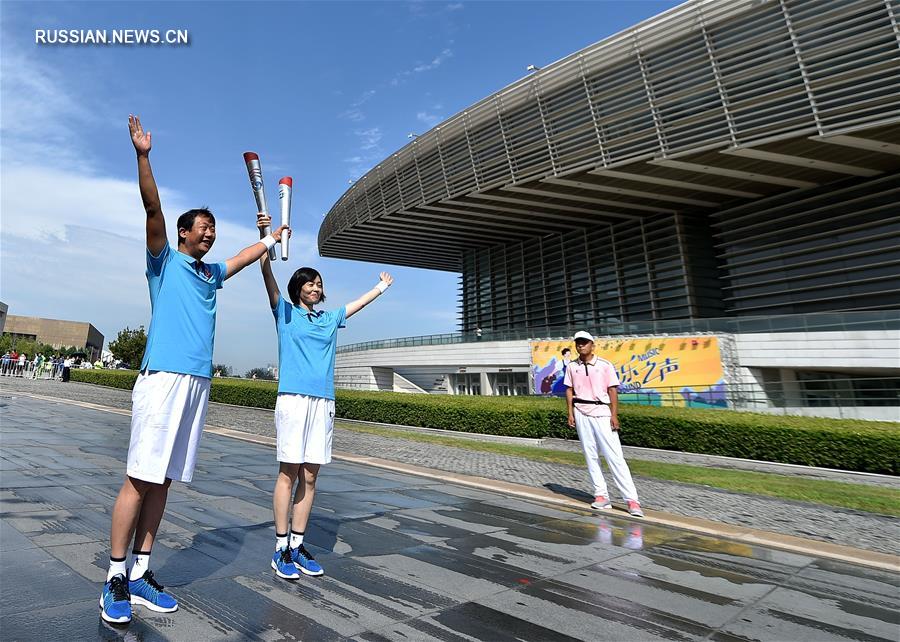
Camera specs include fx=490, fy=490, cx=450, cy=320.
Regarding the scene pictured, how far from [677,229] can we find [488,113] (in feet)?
42.7

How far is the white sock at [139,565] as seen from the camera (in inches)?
105

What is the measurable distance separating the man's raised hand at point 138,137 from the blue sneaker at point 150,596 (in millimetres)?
2291

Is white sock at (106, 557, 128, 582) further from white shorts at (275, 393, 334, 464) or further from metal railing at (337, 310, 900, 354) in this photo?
metal railing at (337, 310, 900, 354)

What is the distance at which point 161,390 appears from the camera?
266 cm

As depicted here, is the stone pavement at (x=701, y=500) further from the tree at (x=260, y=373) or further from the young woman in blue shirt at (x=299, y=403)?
the tree at (x=260, y=373)

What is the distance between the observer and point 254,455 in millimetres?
8742

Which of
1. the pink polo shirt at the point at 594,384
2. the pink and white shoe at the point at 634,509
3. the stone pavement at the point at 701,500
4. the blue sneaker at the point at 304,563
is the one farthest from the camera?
the pink polo shirt at the point at 594,384

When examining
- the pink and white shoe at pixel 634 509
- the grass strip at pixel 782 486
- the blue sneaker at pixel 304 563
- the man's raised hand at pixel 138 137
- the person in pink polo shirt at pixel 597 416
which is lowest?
the grass strip at pixel 782 486

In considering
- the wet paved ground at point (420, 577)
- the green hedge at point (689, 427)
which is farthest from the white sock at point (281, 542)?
the green hedge at point (689, 427)

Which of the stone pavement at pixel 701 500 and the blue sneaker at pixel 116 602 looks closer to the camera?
the blue sneaker at pixel 116 602

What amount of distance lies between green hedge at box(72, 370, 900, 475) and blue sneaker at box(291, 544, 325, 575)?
1144 cm

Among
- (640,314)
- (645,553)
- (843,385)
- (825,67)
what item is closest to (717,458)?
(843,385)

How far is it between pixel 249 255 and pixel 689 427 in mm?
12455

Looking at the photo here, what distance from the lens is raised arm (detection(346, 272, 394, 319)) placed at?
155 inches
